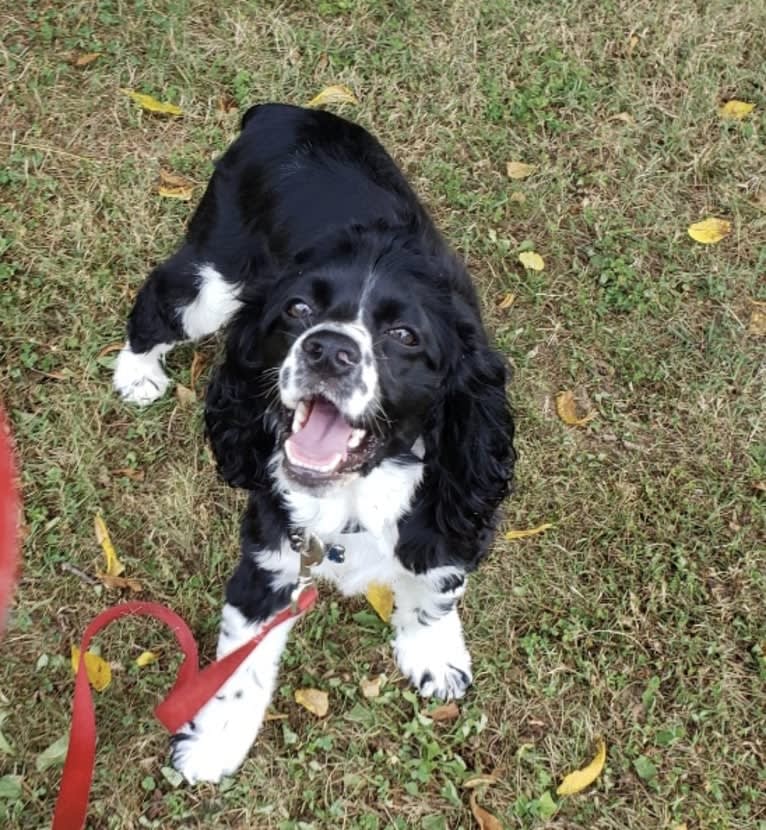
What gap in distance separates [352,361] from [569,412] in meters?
2.13

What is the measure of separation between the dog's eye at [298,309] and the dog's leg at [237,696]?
1.04 meters

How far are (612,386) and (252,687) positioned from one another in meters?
2.19

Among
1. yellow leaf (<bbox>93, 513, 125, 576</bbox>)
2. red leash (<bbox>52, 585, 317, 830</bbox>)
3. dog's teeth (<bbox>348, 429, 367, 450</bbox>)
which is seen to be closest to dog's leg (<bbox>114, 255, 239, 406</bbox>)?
yellow leaf (<bbox>93, 513, 125, 576</bbox>)

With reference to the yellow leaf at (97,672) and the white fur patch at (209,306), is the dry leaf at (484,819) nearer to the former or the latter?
the yellow leaf at (97,672)

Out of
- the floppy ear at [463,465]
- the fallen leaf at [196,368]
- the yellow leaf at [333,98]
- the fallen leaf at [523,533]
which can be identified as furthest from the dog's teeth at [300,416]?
the yellow leaf at [333,98]

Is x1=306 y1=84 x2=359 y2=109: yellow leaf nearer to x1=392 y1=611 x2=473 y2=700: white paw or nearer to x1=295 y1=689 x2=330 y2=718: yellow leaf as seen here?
x1=392 y1=611 x2=473 y2=700: white paw

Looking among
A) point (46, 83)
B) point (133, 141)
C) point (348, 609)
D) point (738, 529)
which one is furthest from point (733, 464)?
point (46, 83)

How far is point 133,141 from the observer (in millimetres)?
5113

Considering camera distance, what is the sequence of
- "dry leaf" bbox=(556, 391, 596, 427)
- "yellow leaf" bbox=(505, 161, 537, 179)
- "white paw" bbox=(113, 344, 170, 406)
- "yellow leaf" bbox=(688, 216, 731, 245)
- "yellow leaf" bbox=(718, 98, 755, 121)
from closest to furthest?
"white paw" bbox=(113, 344, 170, 406), "dry leaf" bbox=(556, 391, 596, 427), "yellow leaf" bbox=(688, 216, 731, 245), "yellow leaf" bbox=(505, 161, 537, 179), "yellow leaf" bbox=(718, 98, 755, 121)

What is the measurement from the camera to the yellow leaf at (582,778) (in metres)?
3.74

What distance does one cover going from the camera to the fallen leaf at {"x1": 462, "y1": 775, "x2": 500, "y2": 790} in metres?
3.72

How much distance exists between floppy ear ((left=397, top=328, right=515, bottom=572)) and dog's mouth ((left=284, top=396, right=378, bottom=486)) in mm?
367

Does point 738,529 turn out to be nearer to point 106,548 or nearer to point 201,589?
point 201,589

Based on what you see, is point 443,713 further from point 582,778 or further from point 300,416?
point 300,416
